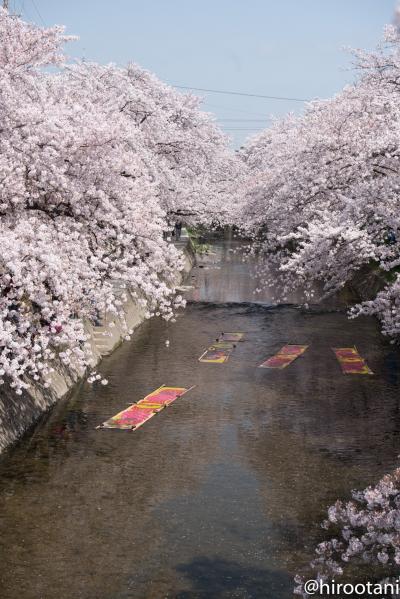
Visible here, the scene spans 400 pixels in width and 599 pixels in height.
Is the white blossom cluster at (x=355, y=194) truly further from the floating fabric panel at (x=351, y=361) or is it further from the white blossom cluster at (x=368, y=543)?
the white blossom cluster at (x=368, y=543)

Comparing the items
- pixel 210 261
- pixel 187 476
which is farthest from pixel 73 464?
pixel 210 261

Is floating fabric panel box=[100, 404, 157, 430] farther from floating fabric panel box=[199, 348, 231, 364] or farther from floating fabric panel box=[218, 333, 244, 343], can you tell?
floating fabric panel box=[218, 333, 244, 343]

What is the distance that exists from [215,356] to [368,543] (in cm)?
1668

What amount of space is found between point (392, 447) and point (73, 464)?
7953 millimetres

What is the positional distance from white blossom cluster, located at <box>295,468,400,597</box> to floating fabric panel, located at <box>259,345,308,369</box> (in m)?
13.6

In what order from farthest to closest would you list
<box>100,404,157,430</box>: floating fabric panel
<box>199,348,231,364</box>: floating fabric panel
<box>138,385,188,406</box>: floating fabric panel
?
<box>199,348,231,364</box>: floating fabric panel, <box>138,385,188,406</box>: floating fabric panel, <box>100,404,157,430</box>: floating fabric panel

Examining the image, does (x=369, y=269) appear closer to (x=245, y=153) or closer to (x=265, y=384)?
(x=265, y=384)

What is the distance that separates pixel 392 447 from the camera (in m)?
18.4

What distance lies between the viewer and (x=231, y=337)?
32.3 meters

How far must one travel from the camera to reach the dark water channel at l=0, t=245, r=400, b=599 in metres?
12.4

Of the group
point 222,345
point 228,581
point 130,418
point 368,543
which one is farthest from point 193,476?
point 222,345

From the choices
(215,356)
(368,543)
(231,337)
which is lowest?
(231,337)

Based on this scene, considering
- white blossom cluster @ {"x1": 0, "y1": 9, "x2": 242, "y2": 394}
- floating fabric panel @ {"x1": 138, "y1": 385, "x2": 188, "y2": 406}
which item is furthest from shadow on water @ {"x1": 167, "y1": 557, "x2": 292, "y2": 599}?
floating fabric panel @ {"x1": 138, "y1": 385, "x2": 188, "y2": 406}

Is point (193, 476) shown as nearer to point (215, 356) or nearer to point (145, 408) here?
point (145, 408)
